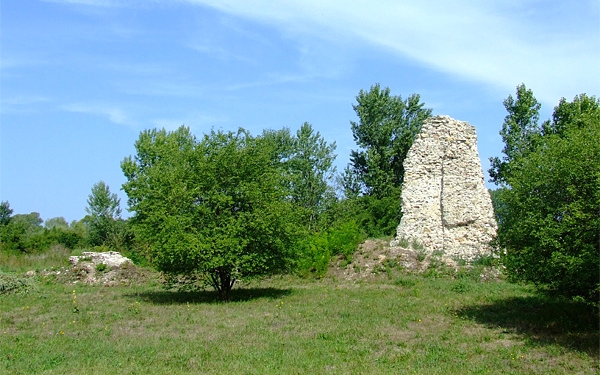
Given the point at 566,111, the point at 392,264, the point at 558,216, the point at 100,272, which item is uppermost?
the point at 566,111

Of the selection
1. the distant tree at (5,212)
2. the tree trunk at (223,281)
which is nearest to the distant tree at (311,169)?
the tree trunk at (223,281)

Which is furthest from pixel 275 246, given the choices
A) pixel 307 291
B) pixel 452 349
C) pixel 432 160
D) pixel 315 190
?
pixel 315 190

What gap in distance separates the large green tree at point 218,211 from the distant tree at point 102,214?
33457 mm

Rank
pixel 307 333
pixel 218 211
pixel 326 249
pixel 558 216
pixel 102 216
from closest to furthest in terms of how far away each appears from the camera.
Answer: pixel 558 216 < pixel 307 333 < pixel 218 211 < pixel 326 249 < pixel 102 216

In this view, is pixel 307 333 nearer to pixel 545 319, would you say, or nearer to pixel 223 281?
pixel 545 319

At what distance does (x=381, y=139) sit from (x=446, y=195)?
15064mm

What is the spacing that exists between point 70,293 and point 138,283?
4215 millimetres

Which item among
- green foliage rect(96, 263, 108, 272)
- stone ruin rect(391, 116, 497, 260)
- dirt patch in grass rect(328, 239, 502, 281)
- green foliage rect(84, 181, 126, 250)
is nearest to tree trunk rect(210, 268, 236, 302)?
dirt patch in grass rect(328, 239, 502, 281)

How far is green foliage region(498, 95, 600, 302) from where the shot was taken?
10633 mm

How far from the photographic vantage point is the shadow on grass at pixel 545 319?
37.0 ft

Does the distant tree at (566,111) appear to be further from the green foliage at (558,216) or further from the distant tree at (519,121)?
the green foliage at (558,216)

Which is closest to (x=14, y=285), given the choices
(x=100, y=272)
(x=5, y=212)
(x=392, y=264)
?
(x=100, y=272)

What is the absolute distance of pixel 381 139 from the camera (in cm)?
3891

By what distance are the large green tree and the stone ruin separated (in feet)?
29.5
